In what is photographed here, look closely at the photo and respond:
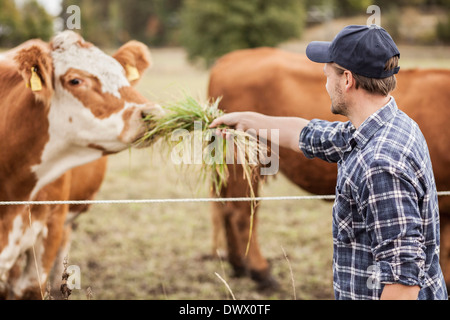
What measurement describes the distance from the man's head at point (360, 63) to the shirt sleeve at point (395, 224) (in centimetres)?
28

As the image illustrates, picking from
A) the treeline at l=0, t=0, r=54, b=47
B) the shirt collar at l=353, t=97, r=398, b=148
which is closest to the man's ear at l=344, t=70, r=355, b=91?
the shirt collar at l=353, t=97, r=398, b=148

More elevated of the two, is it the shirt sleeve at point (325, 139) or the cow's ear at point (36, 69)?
the cow's ear at point (36, 69)

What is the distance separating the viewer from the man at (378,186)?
1.43m

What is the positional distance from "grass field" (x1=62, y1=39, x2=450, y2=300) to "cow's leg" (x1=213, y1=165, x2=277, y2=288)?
0.11 metres

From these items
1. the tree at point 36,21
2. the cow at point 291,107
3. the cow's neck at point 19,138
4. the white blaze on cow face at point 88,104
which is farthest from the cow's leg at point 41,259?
the tree at point 36,21

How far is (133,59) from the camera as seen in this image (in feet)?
10.5

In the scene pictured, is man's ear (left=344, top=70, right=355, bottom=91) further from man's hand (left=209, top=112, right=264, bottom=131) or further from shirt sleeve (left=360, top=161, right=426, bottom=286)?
man's hand (left=209, top=112, right=264, bottom=131)

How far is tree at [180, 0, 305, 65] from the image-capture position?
1512 inches

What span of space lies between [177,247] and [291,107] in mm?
1919

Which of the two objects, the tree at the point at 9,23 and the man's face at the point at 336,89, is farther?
the tree at the point at 9,23

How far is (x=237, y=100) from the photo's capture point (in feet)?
14.1

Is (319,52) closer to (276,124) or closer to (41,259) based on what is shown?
(276,124)

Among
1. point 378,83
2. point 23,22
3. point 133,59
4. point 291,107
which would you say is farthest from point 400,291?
point 23,22

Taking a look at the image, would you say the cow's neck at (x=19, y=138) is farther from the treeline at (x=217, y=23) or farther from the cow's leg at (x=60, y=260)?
the treeline at (x=217, y=23)
